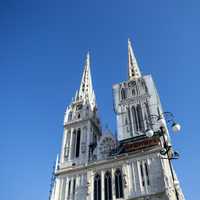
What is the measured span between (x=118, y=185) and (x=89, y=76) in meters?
30.5

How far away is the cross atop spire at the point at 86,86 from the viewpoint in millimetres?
49291

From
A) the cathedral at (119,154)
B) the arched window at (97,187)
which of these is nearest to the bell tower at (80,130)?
the cathedral at (119,154)

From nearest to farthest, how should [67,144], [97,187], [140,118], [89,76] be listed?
[97,187] < [140,118] < [67,144] < [89,76]

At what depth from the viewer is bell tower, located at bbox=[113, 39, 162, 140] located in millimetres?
36125

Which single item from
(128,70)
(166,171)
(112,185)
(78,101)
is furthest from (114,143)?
(128,70)

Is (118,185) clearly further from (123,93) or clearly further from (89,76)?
(89,76)

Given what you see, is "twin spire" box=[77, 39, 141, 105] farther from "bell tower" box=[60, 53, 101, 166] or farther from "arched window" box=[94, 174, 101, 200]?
"arched window" box=[94, 174, 101, 200]

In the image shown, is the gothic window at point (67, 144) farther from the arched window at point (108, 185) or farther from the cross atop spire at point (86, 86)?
the cross atop spire at point (86, 86)

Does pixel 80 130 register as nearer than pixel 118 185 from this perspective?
No

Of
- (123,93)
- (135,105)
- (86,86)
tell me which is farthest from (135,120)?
(86,86)

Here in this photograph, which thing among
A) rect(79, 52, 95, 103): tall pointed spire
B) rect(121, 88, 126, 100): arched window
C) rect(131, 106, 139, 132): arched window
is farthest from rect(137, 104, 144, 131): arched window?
rect(79, 52, 95, 103): tall pointed spire

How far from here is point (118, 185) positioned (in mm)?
30609

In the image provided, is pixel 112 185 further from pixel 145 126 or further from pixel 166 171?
pixel 145 126

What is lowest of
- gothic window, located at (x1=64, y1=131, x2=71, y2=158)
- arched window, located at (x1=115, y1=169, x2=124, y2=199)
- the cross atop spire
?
arched window, located at (x1=115, y1=169, x2=124, y2=199)
